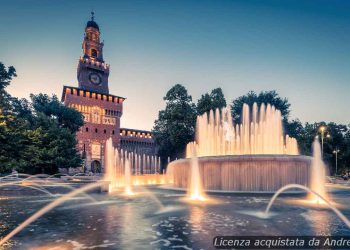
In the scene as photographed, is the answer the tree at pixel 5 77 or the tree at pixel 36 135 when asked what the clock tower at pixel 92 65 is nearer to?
the tree at pixel 36 135

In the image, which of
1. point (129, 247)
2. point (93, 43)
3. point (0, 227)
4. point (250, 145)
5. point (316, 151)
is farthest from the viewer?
point (93, 43)

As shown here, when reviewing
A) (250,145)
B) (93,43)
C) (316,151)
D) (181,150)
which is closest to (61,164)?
(181,150)

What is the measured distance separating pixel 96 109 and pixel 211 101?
1191 inches

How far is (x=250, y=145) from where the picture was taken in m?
18.1

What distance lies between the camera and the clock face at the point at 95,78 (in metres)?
60.2

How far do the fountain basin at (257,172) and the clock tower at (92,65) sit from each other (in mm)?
51291

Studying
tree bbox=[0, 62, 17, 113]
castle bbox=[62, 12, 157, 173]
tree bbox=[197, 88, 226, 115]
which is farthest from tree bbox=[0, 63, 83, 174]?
tree bbox=[197, 88, 226, 115]

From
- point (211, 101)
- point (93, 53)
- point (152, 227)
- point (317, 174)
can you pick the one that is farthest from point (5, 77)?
point (93, 53)

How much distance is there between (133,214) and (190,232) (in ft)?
8.28

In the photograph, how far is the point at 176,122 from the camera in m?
37.6

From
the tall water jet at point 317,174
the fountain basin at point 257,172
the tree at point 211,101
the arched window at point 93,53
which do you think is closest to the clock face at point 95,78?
the arched window at point 93,53

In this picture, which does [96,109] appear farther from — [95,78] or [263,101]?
[263,101]

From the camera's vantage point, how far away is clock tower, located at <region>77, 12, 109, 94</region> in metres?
59.2

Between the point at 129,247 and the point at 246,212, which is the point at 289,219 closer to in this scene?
the point at 246,212
